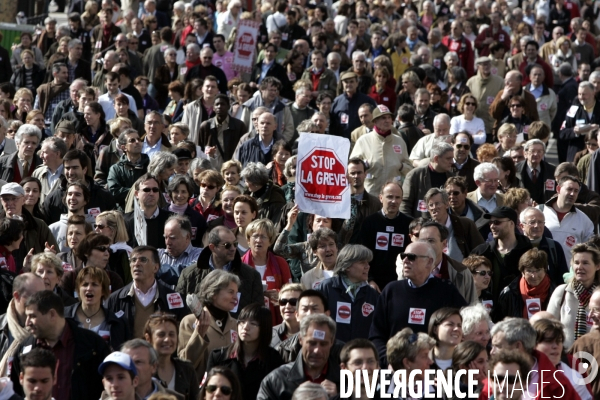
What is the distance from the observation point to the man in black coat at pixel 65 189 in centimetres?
1118

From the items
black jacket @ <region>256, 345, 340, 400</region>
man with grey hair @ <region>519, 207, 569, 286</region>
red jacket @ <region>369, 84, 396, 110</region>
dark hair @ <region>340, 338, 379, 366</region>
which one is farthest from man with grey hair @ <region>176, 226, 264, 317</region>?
red jacket @ <region>369, 84, 396, 110</region>

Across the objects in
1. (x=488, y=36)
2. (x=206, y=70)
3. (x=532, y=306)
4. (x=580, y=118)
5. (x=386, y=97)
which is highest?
(x=488, y=36)

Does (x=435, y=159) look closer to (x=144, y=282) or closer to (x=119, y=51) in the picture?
(x=144, y=282)

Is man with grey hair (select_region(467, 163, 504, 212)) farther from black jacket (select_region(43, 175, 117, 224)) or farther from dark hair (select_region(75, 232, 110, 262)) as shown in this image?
dark hair (select_region(75, 232, 110, 262))

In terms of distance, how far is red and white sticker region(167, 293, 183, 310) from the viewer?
8.80m

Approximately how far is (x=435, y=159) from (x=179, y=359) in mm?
4916

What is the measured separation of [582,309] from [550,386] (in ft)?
5.79

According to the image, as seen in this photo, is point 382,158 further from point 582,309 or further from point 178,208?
point 582,309

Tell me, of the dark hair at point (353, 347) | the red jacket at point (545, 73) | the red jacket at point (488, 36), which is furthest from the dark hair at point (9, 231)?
the red jacket at point (488, 36)

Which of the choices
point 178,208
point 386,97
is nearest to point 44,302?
point 178,208

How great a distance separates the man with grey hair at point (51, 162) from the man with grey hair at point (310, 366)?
4962 mm

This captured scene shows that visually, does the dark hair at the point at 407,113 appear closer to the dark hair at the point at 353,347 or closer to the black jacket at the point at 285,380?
the black jacket at the point at 285,380

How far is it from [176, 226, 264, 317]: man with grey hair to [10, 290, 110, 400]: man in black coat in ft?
5.81

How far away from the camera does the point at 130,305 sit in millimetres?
8766
